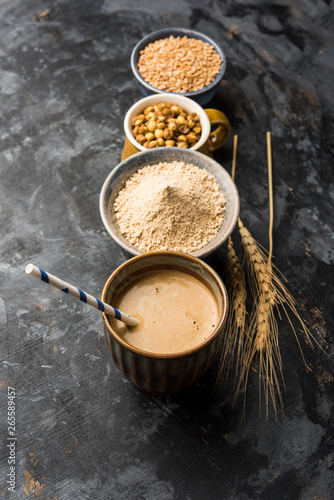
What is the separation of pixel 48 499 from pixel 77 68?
1485 millimetres

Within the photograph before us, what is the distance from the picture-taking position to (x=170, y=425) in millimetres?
1123

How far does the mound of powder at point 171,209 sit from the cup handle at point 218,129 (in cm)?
27

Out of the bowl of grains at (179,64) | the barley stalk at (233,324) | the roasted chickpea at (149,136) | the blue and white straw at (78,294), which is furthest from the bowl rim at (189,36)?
the blue and white straw at (78,294)

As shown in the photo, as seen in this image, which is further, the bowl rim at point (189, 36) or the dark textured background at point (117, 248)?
the bowl rim at point (189, 36)

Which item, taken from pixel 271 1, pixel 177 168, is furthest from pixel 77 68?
pixel 271 1

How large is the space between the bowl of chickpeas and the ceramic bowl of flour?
6cm

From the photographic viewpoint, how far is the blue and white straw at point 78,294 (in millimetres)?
793

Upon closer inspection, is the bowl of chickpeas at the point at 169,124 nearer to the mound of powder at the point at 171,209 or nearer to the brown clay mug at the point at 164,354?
the mound of powder at the point at 171,209

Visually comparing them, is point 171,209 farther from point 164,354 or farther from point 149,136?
point 164,354

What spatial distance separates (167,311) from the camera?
1.06m

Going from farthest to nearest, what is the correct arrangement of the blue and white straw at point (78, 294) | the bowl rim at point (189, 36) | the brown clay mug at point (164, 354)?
1. the bowl rim at point (189, 36)
2. the brown clay mug at point (164, 354)
3. the blue and white straw at point (78, 294)

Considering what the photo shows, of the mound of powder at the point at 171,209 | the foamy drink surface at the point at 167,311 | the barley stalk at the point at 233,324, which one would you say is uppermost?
the mound of powder at the point at 171,209

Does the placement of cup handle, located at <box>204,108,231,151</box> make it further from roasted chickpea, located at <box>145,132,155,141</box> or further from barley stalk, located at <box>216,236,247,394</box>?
barley stalk, located at <box>216,236,247,394</box>

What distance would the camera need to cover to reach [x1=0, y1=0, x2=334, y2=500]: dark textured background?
1.08 metres
